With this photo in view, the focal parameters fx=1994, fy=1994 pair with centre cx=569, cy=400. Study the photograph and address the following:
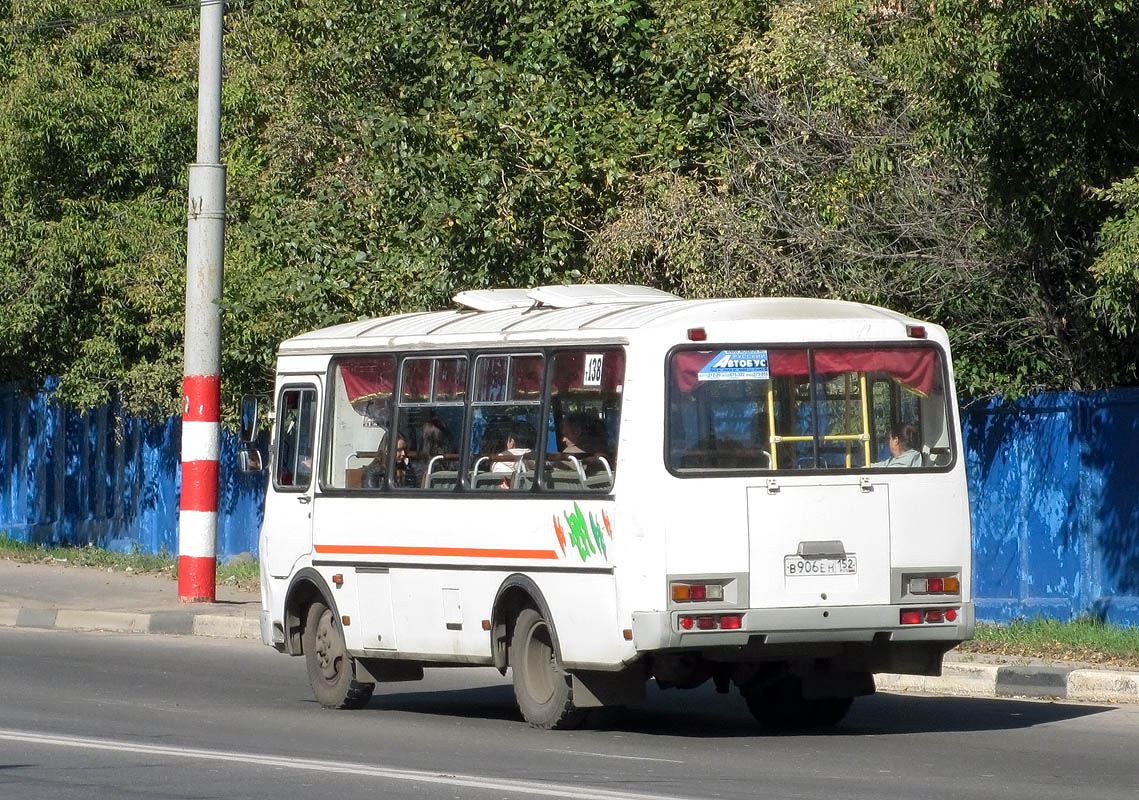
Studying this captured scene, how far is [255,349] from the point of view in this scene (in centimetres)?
2142

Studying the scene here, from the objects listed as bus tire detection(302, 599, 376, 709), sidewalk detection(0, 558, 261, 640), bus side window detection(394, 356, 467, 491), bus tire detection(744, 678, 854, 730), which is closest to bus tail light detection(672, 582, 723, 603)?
bus tire detection(744, 678, 854, 730)

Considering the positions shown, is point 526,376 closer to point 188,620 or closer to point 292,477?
point 292,477

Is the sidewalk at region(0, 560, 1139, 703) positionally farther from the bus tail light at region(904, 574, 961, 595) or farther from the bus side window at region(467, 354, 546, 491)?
the bus side window at region(467, 354, 546, 491)

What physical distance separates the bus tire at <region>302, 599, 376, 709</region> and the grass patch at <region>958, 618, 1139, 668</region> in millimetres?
4548

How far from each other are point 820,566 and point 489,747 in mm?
1988

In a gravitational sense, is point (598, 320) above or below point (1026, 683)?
above

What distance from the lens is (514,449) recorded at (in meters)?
11.5

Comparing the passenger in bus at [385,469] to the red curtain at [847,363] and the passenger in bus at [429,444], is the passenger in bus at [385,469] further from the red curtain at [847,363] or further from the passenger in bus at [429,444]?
the red curtain at [847,363]

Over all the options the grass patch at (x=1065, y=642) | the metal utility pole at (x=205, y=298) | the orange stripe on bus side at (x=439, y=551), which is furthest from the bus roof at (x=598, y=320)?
the metal utility pole at (x=205, y=298)

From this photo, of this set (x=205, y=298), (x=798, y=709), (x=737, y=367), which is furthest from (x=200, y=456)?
(x=737, y=367)

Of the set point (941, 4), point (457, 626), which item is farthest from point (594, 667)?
point (941, 4)

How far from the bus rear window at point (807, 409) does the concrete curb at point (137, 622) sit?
7820mm

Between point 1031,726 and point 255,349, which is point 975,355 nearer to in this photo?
point 1031,726

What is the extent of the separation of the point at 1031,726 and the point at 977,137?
418 centimetres
